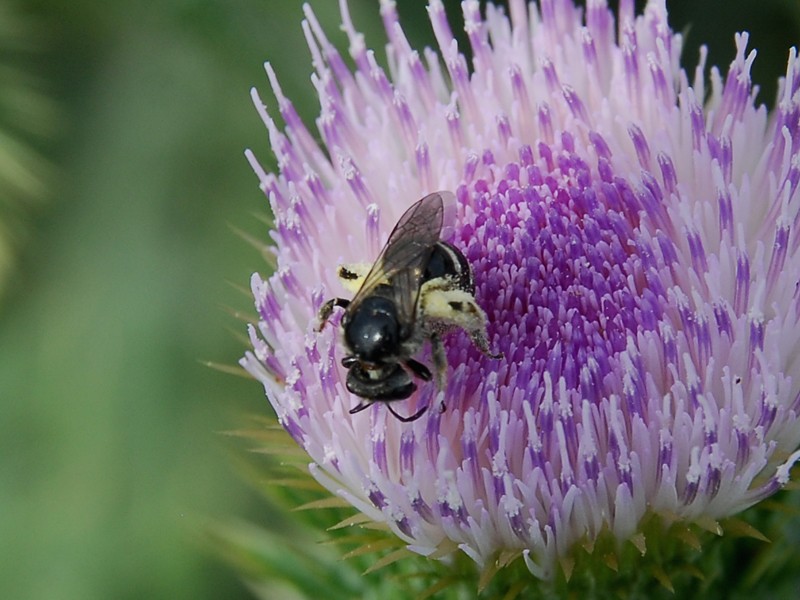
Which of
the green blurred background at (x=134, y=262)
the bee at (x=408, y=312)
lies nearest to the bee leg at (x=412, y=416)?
the bee at (x=408, y=312)

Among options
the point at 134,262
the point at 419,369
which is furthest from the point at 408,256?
the point at 134,262

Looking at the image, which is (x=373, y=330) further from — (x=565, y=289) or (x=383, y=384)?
(x=565, y=289)

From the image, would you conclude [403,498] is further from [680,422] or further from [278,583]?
[278,583]

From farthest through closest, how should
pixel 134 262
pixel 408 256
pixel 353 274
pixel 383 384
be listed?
pixel 134 262
pixel 353 274
pixel 408 256
pixel 383 384

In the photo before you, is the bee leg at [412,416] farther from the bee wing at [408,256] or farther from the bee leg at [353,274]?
the bee leg at [353,274]

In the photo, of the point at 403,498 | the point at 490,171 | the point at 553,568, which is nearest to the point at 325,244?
the point at 490,171
